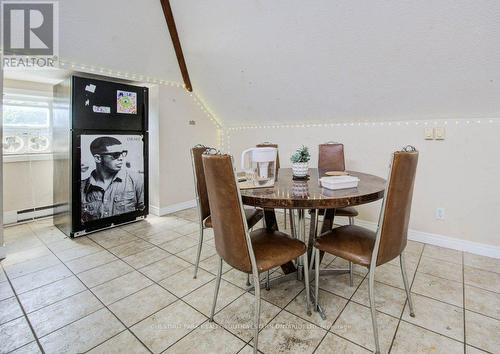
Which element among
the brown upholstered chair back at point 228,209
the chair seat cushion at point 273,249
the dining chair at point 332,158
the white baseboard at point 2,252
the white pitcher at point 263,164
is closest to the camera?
the brown upholstered chair back at point 228,209

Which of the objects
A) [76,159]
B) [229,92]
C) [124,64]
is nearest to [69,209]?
[76,159]

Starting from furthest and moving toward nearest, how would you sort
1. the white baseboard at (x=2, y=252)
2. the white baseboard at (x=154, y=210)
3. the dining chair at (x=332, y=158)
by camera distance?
the white baseboard at (x=154, y=210) < the dining chair at (x=332, y=158) < the white baseboard at (x=2, y=252)

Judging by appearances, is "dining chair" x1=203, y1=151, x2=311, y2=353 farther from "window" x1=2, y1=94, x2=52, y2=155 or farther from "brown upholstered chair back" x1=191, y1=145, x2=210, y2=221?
"window" x1=2, y1=94, x2=52, y2=155

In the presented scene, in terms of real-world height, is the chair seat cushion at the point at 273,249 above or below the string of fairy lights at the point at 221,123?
below

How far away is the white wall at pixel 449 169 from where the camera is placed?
247 centimetres

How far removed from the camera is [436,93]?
8.06ft

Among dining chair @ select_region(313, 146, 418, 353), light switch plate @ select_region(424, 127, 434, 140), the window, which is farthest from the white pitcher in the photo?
the window

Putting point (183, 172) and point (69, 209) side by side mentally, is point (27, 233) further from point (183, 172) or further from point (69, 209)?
point (183, 172)

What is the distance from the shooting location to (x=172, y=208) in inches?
158

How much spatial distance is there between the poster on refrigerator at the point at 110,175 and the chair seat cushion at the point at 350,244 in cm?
261

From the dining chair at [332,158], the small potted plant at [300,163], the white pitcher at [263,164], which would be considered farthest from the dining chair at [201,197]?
the dining chair at [332,158]

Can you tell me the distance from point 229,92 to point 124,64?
55.1 inches

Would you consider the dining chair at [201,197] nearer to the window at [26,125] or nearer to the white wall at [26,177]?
the white wall at [26,177]

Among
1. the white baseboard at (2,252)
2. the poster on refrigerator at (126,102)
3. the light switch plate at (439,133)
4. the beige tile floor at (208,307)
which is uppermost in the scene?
the poster on refrigerator at (126,102)
